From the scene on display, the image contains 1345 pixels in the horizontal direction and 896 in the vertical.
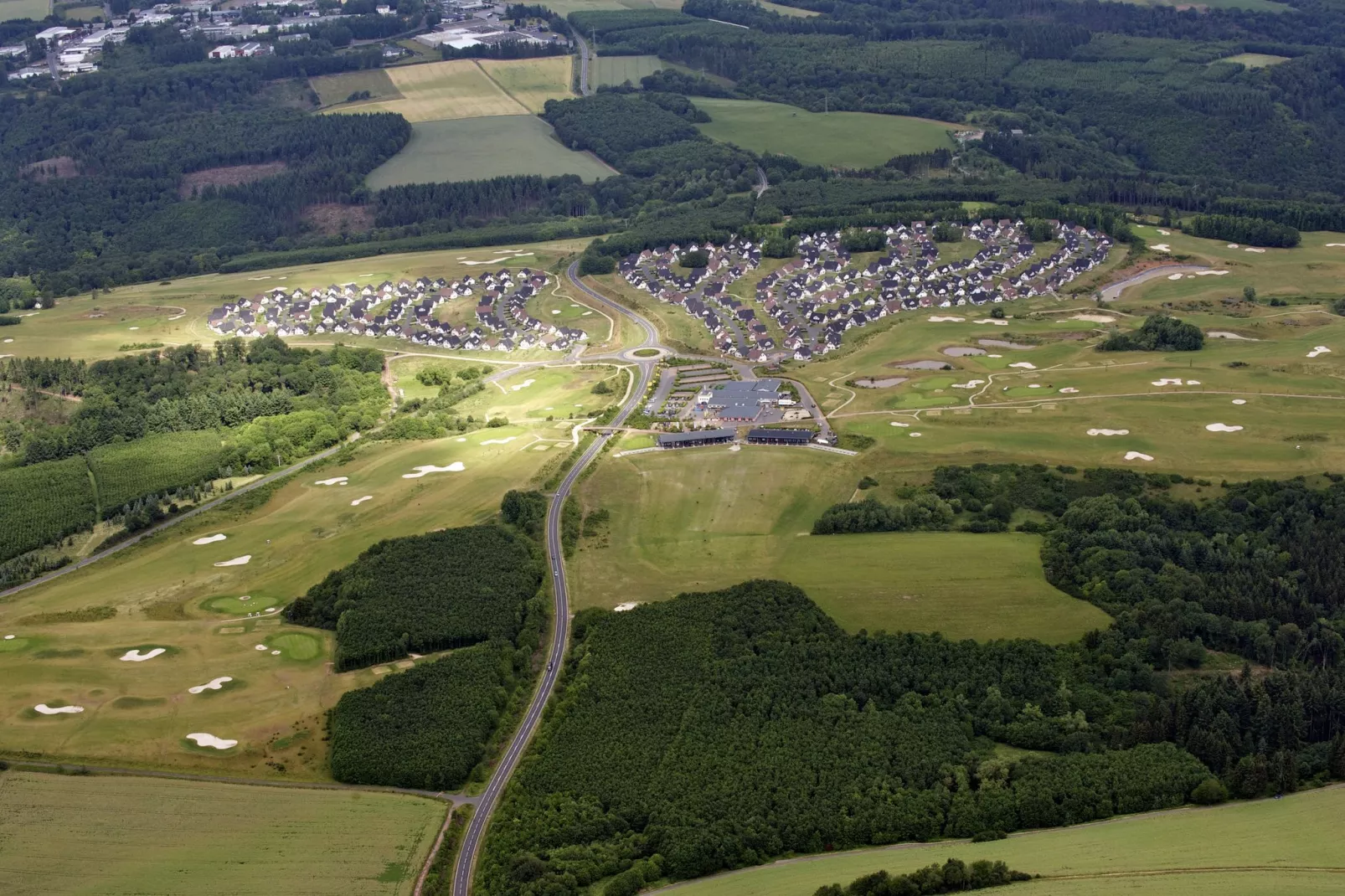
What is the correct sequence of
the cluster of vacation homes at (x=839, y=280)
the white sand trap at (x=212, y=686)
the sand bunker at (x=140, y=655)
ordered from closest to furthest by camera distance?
the white sand trap at (x=212, y=686), the sand bunker at (x=140, y=655), the cluster of vacation homes at (x=839, y=280)

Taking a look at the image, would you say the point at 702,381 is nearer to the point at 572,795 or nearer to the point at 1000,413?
the point at 1000,413

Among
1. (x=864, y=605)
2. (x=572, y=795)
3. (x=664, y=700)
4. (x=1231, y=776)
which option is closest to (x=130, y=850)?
(x=572, y=795)

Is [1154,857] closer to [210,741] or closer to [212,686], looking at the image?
[210,741]

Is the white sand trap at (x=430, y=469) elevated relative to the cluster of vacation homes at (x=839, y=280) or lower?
lower

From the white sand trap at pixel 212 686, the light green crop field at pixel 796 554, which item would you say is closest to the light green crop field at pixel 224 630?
the white sand trap at pixel 212 686

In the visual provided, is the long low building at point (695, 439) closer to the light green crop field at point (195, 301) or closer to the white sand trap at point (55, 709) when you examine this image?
the light green crop field at point (195, 301)
